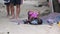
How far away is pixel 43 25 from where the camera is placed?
17.5 feet

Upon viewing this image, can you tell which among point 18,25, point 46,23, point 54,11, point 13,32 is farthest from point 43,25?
point 54,11

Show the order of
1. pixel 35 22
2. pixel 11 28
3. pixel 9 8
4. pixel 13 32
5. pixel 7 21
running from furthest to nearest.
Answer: pixel 9 8 → pixel 7 21 → pixel 35 22 → pixel 11 28 → pixel 13 32

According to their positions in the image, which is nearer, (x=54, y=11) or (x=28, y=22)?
(x=28, y=22)

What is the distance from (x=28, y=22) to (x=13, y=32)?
0.97 m

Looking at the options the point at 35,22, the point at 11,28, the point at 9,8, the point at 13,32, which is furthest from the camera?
the point at 9,8

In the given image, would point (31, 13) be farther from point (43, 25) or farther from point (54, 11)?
point (54, 11)

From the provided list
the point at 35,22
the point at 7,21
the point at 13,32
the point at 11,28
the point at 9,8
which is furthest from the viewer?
the point at 9,8

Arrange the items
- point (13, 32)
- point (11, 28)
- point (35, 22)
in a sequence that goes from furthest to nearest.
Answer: point (35, 22) < point (11, 28) < point (13, 32)

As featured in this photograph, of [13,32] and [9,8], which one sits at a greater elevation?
[9,8]

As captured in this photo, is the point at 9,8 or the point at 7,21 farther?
the point at 9,8

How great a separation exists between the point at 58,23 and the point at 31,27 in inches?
28.7

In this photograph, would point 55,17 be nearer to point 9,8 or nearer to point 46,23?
point 46,23

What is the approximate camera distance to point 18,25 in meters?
5.35

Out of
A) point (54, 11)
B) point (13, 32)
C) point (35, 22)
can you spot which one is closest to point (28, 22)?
point (35, 22)
